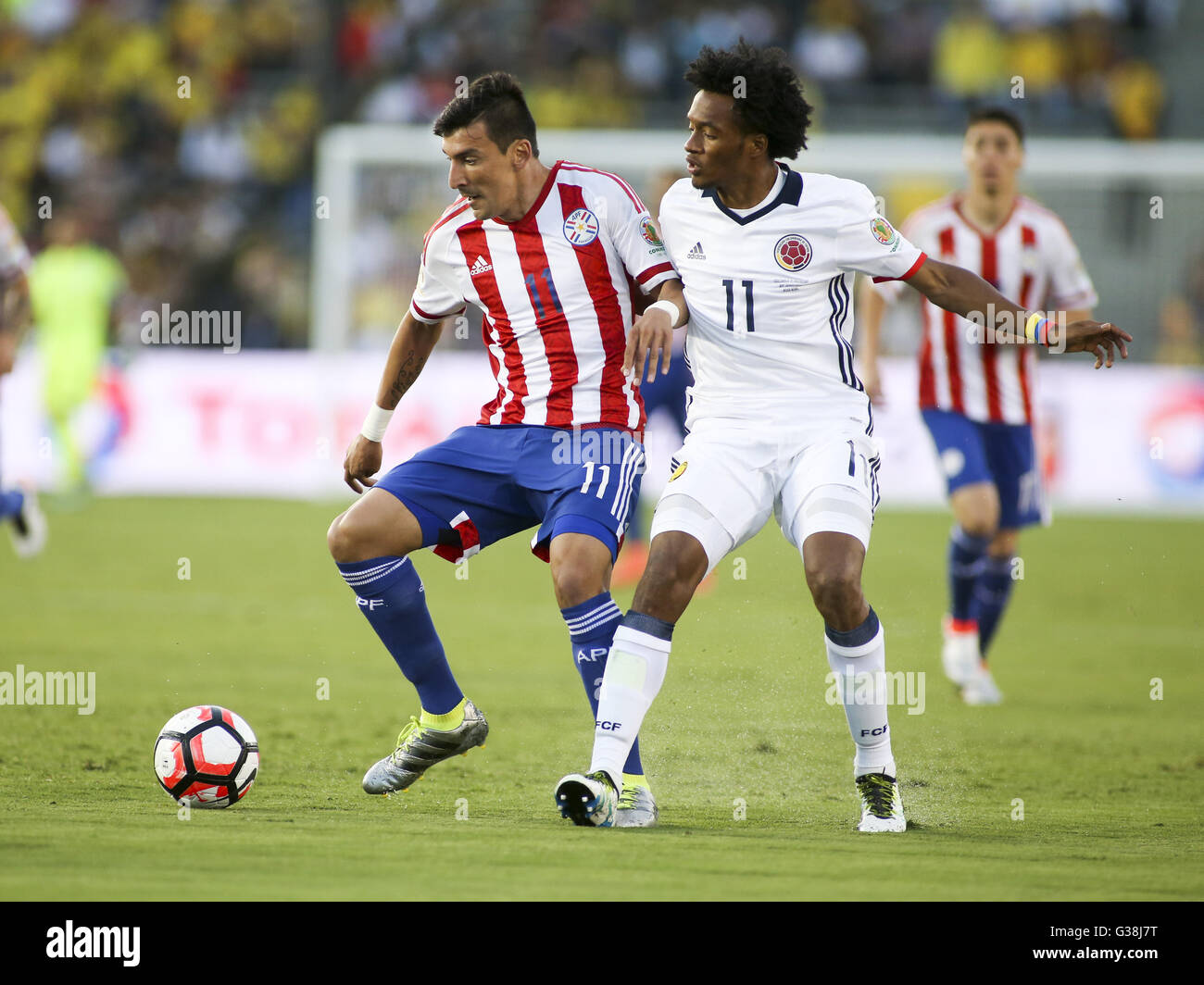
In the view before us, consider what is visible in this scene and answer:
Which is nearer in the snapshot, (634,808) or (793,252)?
(634,808)

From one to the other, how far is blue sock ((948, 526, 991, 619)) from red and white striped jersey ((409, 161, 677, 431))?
318cm

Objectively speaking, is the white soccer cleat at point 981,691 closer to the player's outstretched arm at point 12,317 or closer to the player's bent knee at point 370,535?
the player's bent knee at point 370,535

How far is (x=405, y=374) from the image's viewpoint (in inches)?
232

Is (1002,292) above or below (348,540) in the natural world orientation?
above

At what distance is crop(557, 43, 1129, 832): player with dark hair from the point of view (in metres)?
4.96

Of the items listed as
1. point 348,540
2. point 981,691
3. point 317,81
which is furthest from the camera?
point 317,81

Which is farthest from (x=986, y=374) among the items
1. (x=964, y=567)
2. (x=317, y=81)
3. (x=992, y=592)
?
(x=317, y=81)

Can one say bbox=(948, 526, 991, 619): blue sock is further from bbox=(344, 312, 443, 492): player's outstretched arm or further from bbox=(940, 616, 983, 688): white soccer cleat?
bbox=(344, 312, 443, 492): player's outstretched arm

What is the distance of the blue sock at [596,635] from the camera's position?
5.14 m

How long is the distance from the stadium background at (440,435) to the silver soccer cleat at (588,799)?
0.10m

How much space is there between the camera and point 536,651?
9.18 m

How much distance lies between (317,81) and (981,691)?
1410 cm

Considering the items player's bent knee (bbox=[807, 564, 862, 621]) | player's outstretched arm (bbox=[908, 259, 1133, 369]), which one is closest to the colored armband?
player's outstretched arm (bbox=[908, 259, 1133, 369])

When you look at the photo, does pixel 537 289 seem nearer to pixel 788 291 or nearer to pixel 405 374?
pixel 405 374
